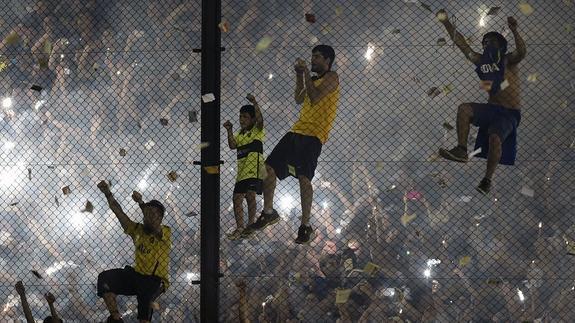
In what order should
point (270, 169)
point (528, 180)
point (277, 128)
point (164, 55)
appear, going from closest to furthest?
1. point (270, 169)
2. point (164, 55)
3. point (528, 180)
4. point (277, 128)

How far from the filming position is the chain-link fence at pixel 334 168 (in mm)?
14258

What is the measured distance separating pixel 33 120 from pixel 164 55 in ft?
45.9

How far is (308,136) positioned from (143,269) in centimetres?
148

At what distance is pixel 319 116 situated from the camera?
461 cm

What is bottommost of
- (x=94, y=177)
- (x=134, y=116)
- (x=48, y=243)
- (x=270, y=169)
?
(x=270, y=169)

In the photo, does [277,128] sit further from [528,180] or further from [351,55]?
[528,180]

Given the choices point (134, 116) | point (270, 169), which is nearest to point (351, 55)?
point (134, 116)

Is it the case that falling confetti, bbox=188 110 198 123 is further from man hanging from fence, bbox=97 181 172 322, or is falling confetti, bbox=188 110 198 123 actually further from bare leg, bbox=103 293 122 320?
bare leg, bbox=103 293 122 320

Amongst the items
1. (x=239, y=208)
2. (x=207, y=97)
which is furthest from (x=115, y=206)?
(x=207, y=97)

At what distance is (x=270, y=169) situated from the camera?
4742mm

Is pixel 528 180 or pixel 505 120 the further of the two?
pixel 528 180

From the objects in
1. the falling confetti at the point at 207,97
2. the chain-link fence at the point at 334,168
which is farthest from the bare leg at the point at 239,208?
the chain-link fence at the point at 334,168

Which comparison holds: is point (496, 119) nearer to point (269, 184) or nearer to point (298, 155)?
point (298, 155)

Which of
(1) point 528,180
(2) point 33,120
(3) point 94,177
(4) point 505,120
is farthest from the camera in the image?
(2) point 33,120
